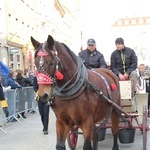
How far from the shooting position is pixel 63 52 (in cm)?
472

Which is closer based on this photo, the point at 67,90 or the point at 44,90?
the point at 44,90

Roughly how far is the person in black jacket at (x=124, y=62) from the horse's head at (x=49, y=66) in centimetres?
302

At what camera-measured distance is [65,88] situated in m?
4.74

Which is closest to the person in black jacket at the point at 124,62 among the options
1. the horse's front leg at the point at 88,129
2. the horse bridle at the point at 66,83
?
the horse bridle at the point at 66,83

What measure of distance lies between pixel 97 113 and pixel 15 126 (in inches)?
264

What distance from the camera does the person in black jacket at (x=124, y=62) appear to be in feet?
24.6

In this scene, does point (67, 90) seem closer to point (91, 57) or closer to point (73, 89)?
point (73, 89)

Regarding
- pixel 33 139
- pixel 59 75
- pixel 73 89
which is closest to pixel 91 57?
pixel 73 89

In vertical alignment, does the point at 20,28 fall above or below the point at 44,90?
above

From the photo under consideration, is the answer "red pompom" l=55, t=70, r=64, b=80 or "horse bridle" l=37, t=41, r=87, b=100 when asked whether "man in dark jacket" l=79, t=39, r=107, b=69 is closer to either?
"horse bridle" l=37, t=41, r=87, b=100

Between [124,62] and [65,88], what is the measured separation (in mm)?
3164

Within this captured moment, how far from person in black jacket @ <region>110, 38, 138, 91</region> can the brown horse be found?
2421mm

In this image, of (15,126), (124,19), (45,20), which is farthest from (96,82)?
(124,19)

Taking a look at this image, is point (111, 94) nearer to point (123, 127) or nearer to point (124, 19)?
point (123, 127)
